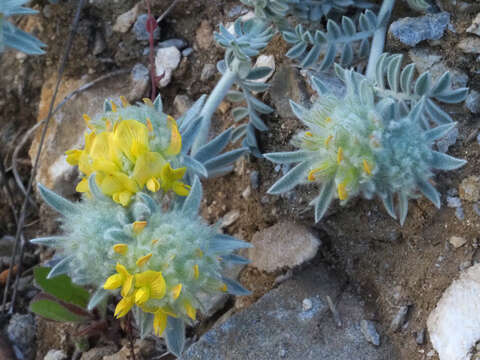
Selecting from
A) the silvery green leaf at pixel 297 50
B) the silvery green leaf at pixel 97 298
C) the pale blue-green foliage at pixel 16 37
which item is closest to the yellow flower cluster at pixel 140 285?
the silvery green leaf at pixel 97 298

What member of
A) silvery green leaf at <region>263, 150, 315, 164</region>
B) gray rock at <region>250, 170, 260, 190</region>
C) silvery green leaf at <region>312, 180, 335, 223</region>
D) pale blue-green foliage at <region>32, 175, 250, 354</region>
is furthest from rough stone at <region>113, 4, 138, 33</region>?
silvery green leaf at <region>312, 180, 335, 223</region>

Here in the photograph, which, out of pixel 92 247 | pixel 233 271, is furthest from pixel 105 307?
pixel 92 247

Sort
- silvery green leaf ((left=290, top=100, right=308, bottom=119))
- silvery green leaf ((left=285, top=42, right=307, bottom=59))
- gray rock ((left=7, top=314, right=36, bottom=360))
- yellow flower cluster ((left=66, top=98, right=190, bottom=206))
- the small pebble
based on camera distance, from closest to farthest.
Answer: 1. yellow flower cluster ((left=66, top=98, right=190, bottom=206))
2. silvery green leaf ((left=290, top=100, right=308, bottom=119))
3. the small pebble
4. silvery green leaf ((left=285, top=42, right=307, bottom=59))
5. gray rock ((left=7, top=314, right=36, bottom=360))

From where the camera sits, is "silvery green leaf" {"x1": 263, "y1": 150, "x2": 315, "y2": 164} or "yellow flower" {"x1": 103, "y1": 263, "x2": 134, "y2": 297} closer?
"yellow flower" {"x1": 103, "y1": 263, "x2": 134, "y2": 297}

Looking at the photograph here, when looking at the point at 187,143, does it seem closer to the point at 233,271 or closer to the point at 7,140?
the point at 233,271

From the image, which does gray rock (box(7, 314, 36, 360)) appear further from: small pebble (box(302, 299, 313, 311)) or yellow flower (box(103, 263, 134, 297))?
small pebble (box(302, 299, 313, 311))

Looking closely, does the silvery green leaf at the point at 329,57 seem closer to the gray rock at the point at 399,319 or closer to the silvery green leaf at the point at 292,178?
the silvery green leaf at the point at 292,178

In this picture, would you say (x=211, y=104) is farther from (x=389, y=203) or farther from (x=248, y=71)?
(x=389, y=203)

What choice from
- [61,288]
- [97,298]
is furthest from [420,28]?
[61,288]
